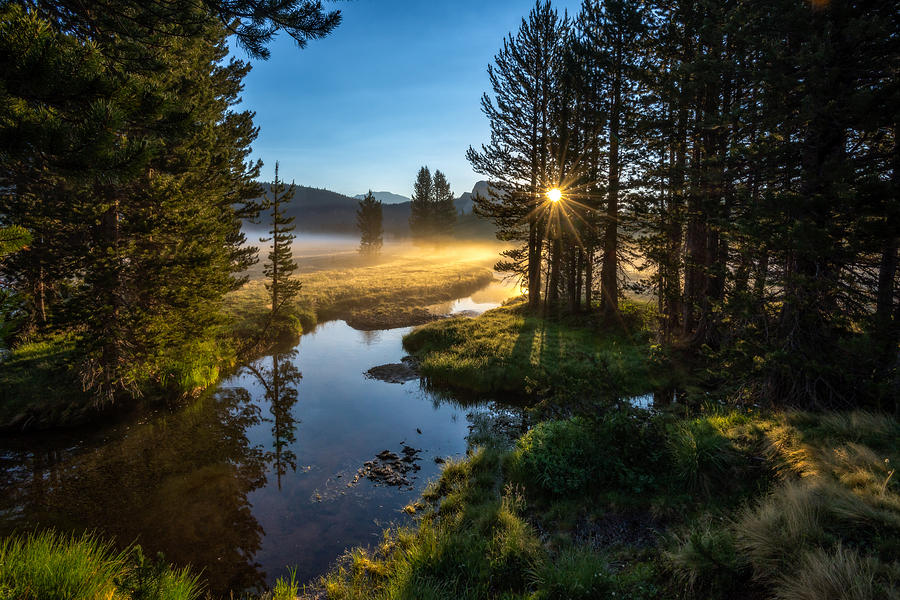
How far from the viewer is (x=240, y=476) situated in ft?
31.0

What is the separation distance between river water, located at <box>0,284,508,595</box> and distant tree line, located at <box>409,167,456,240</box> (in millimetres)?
66666

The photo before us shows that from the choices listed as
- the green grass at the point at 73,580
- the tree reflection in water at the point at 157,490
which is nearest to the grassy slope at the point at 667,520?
the tree reflection in water at the point at 157,490

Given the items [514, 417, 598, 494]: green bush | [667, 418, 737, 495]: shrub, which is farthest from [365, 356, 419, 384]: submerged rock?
[667, 418, 737, 495]: shrub

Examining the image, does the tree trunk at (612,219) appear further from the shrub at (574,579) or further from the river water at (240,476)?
the shrub at (574,579)

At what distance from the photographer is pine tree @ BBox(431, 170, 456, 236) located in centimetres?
7738

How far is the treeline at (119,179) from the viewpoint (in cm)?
416

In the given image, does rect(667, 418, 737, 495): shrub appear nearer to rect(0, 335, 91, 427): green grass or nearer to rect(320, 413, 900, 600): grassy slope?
rect(320, 413, 900, 600): grassy slope

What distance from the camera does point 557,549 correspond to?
5.88m

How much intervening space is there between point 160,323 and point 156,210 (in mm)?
3705

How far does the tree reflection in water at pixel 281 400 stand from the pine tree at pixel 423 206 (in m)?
60.8

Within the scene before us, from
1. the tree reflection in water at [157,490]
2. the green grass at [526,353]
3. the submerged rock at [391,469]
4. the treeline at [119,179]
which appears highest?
the treeline at [119,179]

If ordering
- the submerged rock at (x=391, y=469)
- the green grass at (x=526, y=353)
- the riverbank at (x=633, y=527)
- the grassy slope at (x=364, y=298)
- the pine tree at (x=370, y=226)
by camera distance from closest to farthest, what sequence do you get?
1. the riverbank at (x=633, y=527)
2. the submerged rock at (x=391, y=469)
3. the green grass at (x=526, y=353)
4. the grassy slope at (x=364, y=298)
5. the pine tree at (x=370, y=226)

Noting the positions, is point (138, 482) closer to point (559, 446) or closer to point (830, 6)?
point (559, 446)

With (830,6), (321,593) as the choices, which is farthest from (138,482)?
(830,6)
